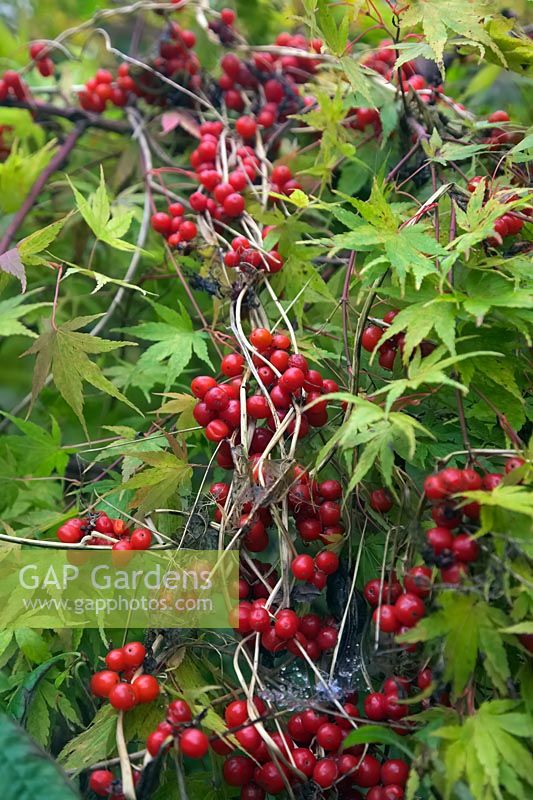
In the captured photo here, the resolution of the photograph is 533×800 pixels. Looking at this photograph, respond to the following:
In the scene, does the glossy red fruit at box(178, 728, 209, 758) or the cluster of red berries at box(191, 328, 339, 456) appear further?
the cluster of red berries at box(191, 328, 339, 456)

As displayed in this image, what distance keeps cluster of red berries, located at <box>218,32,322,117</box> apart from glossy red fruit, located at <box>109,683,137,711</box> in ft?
3.06

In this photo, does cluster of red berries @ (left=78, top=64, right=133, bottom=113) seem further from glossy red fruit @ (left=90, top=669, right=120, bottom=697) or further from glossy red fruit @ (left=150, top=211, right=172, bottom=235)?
glossy red fruit @ (left=90, top=669, right=120, bottom=697)

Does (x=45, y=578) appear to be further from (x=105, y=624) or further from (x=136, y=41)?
(x=136, y=41)

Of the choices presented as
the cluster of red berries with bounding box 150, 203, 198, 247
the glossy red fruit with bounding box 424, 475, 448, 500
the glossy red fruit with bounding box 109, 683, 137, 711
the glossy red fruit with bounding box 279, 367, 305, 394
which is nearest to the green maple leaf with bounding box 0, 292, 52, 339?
the cluster of red berries with bounding box 150, 203, 198, 247

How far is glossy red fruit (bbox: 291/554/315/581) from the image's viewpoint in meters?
0.76

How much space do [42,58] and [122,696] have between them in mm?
1223

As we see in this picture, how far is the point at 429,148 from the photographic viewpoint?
950 mm

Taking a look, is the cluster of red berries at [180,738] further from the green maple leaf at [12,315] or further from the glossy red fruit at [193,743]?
the green maple leaf at [12,315]

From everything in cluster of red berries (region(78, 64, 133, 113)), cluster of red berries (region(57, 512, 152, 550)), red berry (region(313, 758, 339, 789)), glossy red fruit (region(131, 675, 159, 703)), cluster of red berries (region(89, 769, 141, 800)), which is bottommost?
red berry (region(313, 758, 339, 789))

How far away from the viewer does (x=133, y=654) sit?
2.46ft

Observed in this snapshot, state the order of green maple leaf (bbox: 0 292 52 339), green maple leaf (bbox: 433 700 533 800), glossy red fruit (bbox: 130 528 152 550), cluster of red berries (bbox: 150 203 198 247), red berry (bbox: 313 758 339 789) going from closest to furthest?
green maple leaf (bbox: 433 700 533 800), red berry (bbox: 313 758 339 789), glossy red fruit (bbox: 130 528 152 550), green maple leaf (bbox: 0 292 52 339), cluster of red berries (bbox: 150 203 198 247)

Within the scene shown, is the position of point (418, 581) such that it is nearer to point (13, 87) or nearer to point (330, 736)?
point (330, 736)

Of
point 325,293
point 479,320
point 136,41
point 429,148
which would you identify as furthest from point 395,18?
point 136,41

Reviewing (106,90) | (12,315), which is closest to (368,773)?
(12,315)
